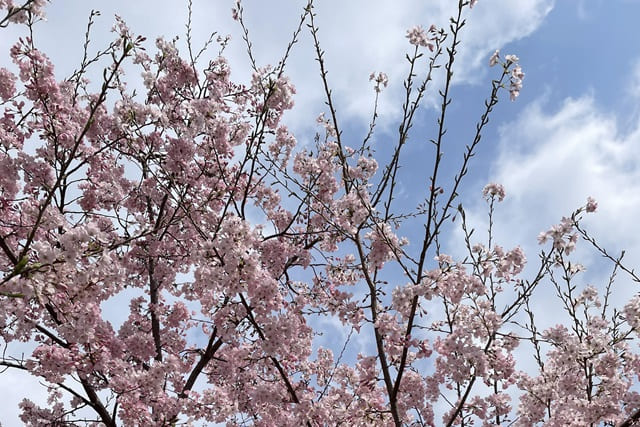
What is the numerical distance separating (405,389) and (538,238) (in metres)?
2.70

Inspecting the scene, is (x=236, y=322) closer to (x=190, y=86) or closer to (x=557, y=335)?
(x=557, y=335)

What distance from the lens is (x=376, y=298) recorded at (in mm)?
6082

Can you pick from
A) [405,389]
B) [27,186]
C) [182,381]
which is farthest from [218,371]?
[27,186]

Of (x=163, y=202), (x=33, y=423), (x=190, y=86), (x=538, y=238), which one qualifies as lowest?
(x=33, y=423)

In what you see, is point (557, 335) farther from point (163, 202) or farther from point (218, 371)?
point (163, 202)

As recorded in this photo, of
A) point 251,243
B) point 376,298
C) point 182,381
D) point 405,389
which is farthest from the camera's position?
point 182,381

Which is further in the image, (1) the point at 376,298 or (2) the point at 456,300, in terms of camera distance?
(1) the point at 376,298

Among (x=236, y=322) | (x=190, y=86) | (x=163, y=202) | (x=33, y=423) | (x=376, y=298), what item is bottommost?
(x=33, y=423)

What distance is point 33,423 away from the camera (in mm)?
7582

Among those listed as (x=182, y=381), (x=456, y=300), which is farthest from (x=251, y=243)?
(x=182, y=381)

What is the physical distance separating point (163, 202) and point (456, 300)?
17.4ft

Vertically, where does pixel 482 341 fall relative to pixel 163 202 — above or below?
below

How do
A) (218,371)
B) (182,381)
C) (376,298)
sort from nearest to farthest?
(376,298)
(182,381)
(218,371)

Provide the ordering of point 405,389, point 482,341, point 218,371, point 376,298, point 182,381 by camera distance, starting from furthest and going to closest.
A: point 218,371, point 182,381, point 405,389, point 376,298, point 482,341
